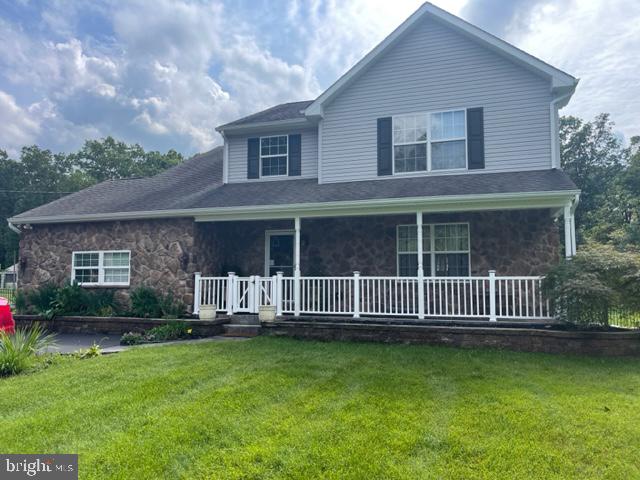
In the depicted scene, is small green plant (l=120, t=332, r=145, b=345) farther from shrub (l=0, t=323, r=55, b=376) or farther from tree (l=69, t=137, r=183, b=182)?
tree (l=69, t=137, r=183, b=182)

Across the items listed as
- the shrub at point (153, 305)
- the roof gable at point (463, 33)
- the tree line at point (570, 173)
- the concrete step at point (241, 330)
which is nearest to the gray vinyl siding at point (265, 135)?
the roof gable at point (463, 33)

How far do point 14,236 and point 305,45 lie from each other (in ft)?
123

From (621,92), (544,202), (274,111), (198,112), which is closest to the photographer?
(544,202)

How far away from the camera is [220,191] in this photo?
11484 millimetres

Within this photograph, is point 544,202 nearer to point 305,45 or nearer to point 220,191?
point 220,191

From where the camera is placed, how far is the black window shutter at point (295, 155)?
11656 millimetres

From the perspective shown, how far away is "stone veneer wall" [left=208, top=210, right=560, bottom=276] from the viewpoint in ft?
31.4

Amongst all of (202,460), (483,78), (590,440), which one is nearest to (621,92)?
(483,78)

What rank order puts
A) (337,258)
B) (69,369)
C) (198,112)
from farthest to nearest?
1. (198,112)
2. (337,258)
3. (69,369)

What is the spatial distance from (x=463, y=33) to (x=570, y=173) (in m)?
18.3

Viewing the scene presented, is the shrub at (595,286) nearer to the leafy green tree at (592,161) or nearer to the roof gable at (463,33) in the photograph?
the roof gable at (463,33)

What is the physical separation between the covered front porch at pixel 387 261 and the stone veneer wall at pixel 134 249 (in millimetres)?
571

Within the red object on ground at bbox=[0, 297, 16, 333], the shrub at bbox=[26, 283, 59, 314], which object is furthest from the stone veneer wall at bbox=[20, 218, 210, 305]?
the red object on ground at bbox=[0, 297, 16, 333]

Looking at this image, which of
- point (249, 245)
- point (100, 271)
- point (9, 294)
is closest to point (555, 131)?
point (249, 245)
